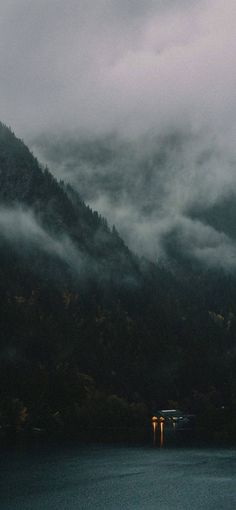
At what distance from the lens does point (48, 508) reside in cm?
13162

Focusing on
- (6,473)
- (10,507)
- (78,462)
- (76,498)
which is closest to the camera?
(10,507)

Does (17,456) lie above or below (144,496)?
above

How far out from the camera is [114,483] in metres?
164

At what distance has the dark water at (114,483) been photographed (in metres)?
138

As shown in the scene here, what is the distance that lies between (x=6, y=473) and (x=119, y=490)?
32398 millimetres

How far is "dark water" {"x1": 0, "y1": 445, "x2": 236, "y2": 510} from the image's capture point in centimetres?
13812

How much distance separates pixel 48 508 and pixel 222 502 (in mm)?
38447

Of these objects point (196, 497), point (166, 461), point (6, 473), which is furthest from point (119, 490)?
point (166, 461)

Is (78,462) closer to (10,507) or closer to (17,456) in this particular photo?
(17,456)

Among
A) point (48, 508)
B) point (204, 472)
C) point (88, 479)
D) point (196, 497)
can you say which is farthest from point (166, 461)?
point (48, 508)

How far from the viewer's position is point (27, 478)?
162 metres

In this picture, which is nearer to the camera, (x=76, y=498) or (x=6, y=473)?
(x=76, y=498)

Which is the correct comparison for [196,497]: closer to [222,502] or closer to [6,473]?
[222,502]

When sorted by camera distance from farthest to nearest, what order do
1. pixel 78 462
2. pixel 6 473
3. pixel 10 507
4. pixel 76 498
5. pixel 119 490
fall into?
pixel 78 462
pixel 6 473
pixel 119 490
pixel 76 498
pixel 10 507
